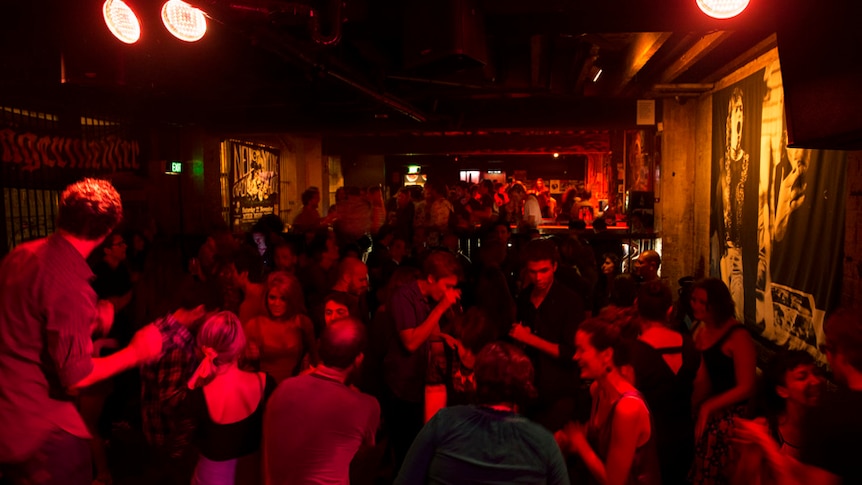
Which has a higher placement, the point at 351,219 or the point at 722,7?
the point at 722,7

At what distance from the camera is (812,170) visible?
546cm

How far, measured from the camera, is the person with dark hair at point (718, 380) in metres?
3.45

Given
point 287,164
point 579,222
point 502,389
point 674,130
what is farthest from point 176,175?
point 502,389

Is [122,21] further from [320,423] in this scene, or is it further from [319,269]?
[320,423]

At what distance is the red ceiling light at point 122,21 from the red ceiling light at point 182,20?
0.19 meters

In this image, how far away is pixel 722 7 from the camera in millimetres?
4125

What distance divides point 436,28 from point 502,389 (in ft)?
8.95

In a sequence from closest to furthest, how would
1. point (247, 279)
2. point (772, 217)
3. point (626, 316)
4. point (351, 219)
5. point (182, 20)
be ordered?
point (626, 316)
point (182, 20)
point (247, 279)
point (772, 217)
point (351, 219)

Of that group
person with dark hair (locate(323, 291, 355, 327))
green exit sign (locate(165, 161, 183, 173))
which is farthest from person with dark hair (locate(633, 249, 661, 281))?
Answer: green exit sign (locate(165, 161, 183, 173))

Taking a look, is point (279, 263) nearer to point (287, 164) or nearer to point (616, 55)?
point (616, 55)

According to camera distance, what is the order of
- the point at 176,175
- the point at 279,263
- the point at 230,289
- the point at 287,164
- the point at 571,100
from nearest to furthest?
the point at 230,289 < the point at 279,263 < the point at 571,100 < the point at 176,175 < the point at 287,164

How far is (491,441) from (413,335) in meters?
→ 1.70

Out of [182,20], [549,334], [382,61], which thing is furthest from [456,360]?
[382,61]

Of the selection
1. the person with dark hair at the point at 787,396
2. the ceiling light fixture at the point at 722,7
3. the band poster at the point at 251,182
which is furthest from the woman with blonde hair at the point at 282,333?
the band poster at the point at 251,182
